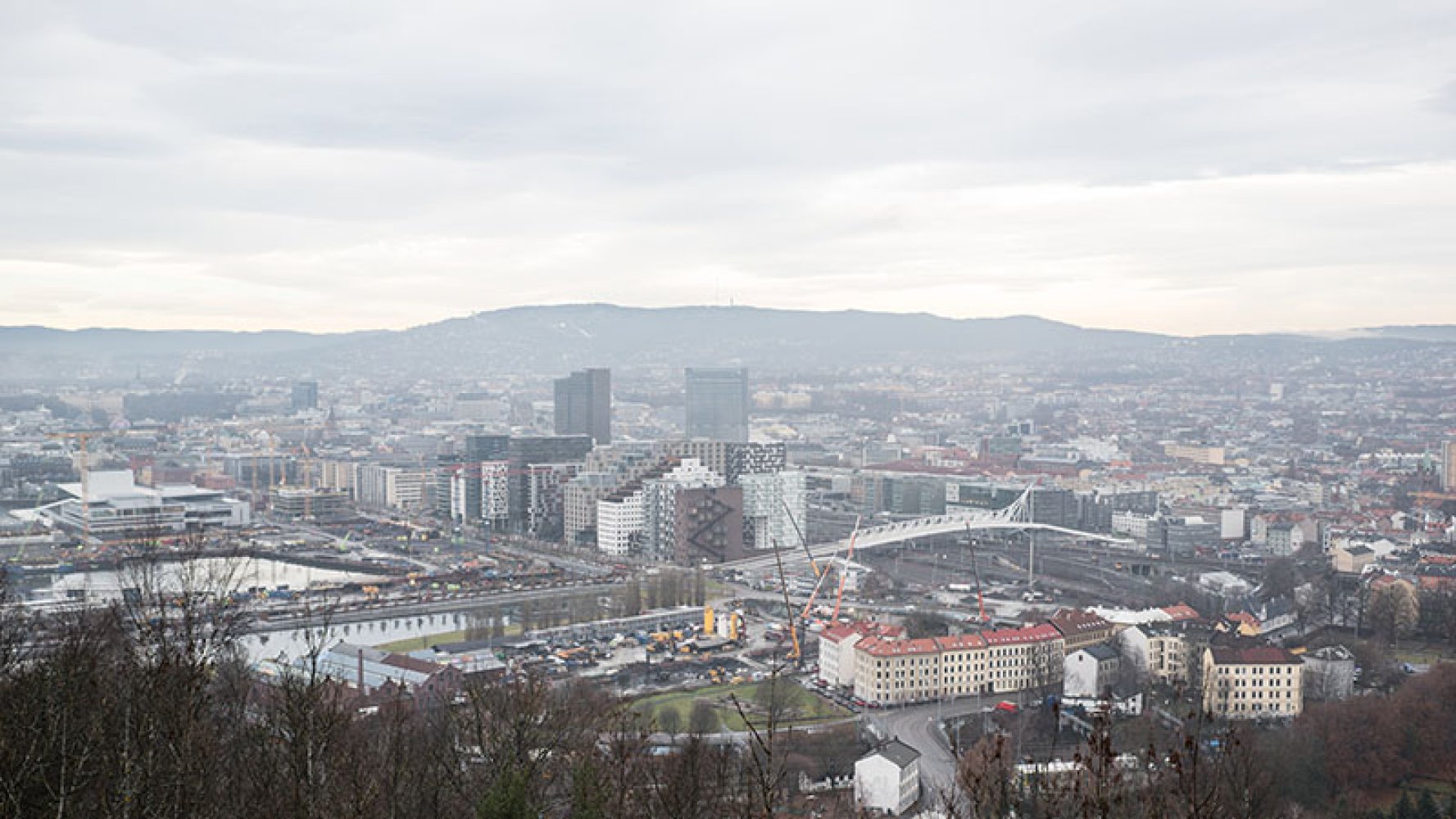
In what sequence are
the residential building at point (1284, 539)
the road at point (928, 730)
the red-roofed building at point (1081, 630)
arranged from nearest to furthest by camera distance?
the road at point (928, 730)
the red-roofed building at point (1081, 630)
the residential building at point (1284, 539)

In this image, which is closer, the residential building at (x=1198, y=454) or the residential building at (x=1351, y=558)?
the residential building at (x=1351, y=558)

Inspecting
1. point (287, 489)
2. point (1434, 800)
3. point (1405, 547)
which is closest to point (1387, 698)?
point (1434, 800)

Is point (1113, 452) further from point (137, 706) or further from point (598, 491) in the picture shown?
point (137, 706)

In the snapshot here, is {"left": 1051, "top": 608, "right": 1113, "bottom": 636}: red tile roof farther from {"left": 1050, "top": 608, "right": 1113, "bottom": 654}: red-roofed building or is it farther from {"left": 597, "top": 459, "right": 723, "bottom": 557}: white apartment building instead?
{"left": 597, "top": 459, "right": 723, "bottom": 557}: white apartment building

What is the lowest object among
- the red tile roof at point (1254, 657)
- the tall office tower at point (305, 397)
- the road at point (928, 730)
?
the road at point (928, 730)

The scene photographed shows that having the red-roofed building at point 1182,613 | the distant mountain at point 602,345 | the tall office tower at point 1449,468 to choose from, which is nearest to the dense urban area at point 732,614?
the red-roofed building at point 1182,613

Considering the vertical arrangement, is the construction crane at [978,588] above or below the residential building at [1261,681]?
below

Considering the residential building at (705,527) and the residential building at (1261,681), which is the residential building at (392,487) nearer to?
the residential building at (705,527)
